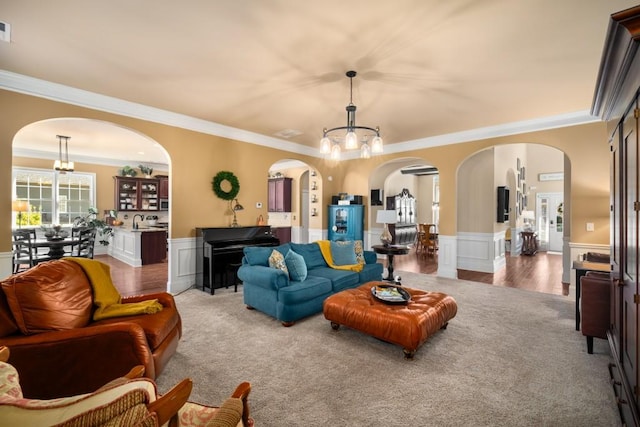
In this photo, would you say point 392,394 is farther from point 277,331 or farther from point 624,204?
point 624,204

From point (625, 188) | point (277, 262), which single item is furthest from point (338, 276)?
point (625, 188)

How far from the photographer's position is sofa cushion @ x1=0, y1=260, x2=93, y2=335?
76.2 inches

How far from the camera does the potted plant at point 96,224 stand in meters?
7.90

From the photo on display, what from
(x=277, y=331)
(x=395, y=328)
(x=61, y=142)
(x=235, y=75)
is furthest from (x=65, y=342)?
(x=61, y=142)

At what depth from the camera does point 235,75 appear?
341 centimetres

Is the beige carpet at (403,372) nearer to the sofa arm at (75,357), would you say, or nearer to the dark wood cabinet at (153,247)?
the sofa arm at (75,357)

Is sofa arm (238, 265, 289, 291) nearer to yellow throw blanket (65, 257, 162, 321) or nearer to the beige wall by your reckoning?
yellow throw blanket (65, 257, 162, 321)

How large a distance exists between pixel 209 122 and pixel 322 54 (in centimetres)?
304

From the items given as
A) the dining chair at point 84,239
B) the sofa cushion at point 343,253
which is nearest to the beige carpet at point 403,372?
the sofa cushion at point 343,253

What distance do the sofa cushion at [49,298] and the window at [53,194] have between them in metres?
7.74

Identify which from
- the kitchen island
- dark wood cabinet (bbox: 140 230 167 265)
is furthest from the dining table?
dark wood cabinet (bbox: 140 230 167 265)

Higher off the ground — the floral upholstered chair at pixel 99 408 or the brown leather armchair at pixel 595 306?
the floral upholstered chair at pixel 99 408

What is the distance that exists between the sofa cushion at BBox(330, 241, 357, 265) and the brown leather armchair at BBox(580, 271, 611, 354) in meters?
2.76

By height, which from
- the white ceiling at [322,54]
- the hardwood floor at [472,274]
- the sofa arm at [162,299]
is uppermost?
the white ceiling at [322,54]
